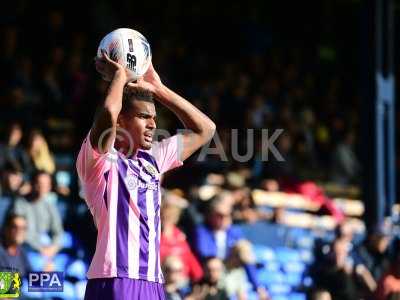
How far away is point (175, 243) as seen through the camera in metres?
9.55

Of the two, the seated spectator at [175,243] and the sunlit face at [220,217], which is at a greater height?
the sunlit face at [220,217]

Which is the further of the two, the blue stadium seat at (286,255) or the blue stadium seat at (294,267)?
the blue stadium seat at (286,255)

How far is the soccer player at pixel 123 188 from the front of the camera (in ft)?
15.9

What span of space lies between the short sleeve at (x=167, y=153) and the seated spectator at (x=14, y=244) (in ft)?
9.17

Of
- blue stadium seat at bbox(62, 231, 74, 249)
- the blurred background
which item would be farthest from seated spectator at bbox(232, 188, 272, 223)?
blue stadium seat at bbox(62, 231, 74, 249)

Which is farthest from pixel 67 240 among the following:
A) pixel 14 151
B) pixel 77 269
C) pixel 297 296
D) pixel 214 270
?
pixel 297 296

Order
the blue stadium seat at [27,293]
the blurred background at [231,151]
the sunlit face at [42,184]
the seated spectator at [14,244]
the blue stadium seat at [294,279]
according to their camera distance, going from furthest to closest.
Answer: the blue stadium seat at [294,279]
the blurred background at [231,151]
the sunlit face at [42,184]
the blue stadium seat at [27,293]
the seated spectator at [14,244]

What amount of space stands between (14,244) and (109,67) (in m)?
3.71

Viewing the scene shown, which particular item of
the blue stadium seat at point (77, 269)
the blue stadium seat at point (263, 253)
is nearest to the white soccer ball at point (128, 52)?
the blue stadium seat at point (77, 269)

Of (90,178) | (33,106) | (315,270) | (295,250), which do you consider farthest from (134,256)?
(295,250)

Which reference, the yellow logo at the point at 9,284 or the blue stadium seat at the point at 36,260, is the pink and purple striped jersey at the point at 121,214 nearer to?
the yellow logo at the point at 9,284

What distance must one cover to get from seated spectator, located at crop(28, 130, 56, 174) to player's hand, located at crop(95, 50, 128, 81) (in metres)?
4.97

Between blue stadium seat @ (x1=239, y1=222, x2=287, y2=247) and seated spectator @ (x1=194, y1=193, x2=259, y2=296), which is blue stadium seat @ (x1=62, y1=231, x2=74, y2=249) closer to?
seated spectator @ (x1=194, y1=193, x2=259, y2=296)

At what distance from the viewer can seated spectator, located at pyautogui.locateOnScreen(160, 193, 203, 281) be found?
9.41m
